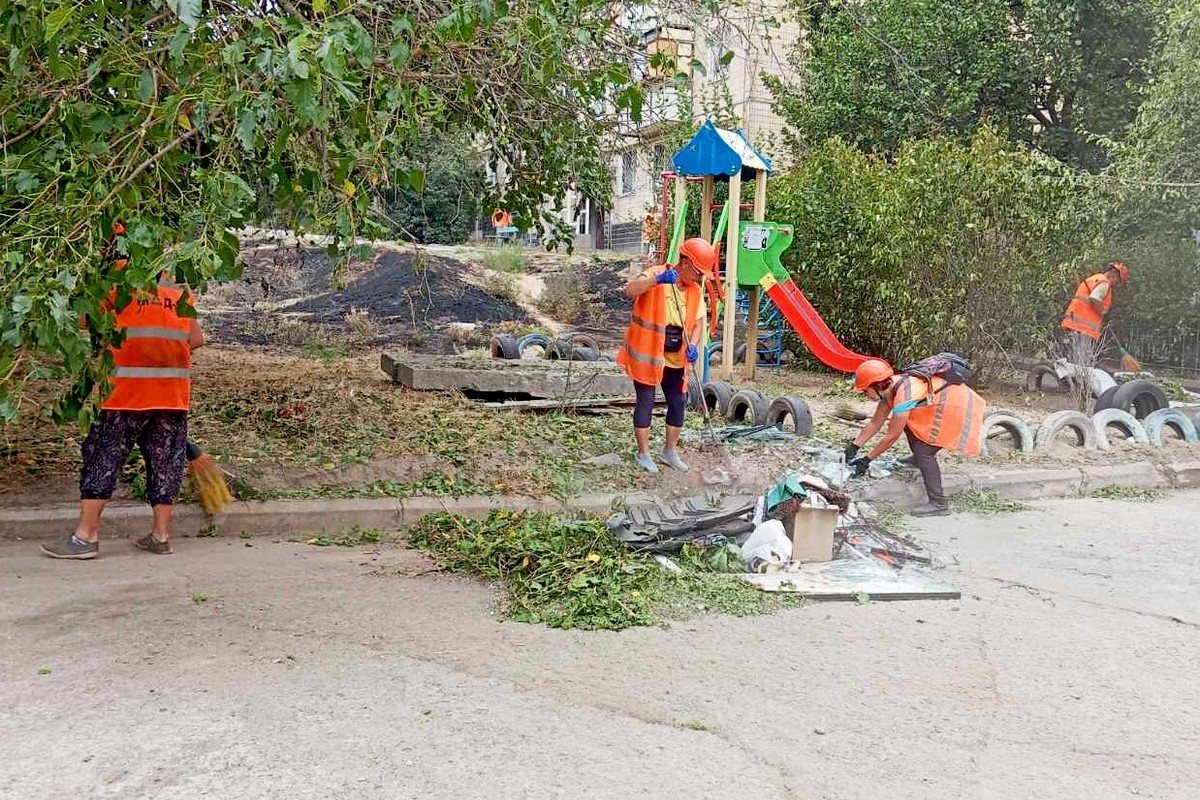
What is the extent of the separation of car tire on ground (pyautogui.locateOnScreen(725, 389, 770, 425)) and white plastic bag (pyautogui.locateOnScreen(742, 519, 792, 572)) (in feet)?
12.2

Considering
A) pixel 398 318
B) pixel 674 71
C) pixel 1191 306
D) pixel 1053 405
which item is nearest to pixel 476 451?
pixel 674 71

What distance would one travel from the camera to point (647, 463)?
7898 millimetres

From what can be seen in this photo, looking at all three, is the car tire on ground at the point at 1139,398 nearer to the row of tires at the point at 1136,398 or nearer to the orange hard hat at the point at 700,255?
the row of tires at the point at 1136,398

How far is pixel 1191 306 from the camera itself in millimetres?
15312

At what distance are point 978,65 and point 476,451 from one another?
13.1 metres

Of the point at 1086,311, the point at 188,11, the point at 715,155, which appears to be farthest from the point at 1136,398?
the point at 188,11

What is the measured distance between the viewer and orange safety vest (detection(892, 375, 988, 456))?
7.63 m

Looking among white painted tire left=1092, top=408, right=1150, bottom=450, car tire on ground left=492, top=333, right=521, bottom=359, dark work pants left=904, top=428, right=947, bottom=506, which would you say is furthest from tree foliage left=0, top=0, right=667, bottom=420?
car tire on ground left=492, top=333, right=521, bottom=359

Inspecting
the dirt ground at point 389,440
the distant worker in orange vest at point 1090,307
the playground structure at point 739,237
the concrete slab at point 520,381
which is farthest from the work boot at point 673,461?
the distant worker in orange vest at point 1090,307

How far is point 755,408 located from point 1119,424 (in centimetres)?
370

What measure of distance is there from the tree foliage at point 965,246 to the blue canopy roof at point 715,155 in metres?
1.82

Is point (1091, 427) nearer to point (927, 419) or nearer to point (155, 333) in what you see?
point (927, 419)

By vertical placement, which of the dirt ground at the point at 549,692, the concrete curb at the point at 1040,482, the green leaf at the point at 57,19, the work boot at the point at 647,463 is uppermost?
the green leaf at the point at 57,19

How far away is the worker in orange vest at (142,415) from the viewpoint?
573 centimetres
